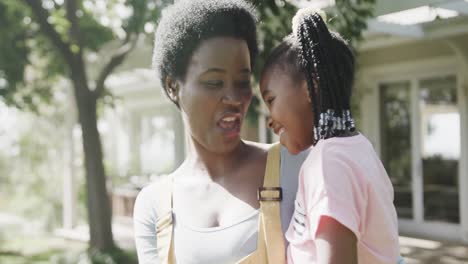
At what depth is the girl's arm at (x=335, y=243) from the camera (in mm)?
1013

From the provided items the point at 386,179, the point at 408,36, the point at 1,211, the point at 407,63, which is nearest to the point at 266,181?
the point at 386,179

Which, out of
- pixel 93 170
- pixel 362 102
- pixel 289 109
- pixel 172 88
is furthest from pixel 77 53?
pixel 289 109

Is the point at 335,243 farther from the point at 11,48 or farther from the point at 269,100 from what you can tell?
the point at 11,48

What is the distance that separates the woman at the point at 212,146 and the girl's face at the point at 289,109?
79 mm

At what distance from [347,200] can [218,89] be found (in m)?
0.42

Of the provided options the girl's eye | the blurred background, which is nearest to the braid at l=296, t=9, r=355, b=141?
the girl's eye

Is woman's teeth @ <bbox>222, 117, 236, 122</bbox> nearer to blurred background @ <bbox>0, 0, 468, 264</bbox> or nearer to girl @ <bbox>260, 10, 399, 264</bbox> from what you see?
girl @ <bbox>260, 10, 399, 264</bbox>

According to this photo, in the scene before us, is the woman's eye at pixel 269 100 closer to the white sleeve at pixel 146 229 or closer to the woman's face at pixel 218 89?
the woman's face at pixel 218 89

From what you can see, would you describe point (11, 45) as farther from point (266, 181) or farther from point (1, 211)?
point (1, 211)

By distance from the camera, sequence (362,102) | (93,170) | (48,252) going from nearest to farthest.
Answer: (93,170) → (48,252) → (362,102)

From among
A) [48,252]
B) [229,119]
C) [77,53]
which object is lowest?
[48,252]

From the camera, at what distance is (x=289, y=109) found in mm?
1183

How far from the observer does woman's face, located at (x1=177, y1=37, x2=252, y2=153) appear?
50.9 inches

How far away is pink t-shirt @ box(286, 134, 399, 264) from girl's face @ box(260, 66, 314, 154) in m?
0.10
